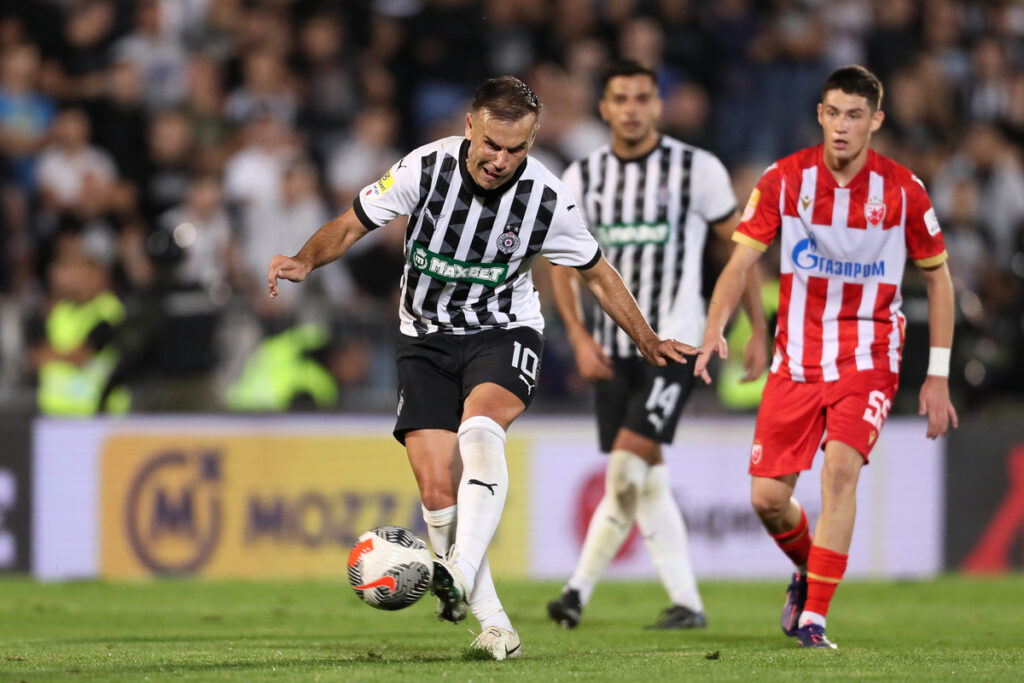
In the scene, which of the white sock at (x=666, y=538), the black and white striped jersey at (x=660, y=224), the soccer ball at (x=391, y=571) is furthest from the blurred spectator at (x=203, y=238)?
the soccer ball at (x=391, y=571)

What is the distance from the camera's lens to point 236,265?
11.5 metres

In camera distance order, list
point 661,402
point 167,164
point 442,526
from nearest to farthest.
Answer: point 442,526, point 661,402, point 167,164

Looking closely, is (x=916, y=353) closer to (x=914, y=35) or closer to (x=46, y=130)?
(x=914, y=35)

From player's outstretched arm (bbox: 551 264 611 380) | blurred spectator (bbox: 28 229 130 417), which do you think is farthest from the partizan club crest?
blurred spectator (bbox: 28 229 130 417)

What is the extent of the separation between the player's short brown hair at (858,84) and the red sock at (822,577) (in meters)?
1.92

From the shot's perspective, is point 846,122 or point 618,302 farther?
point 846,122

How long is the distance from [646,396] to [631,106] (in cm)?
154

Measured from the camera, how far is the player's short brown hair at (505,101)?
223 inches

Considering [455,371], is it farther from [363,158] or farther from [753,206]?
[363,158]

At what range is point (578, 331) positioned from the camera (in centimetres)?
782

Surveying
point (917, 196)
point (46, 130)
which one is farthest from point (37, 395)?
point (917, 196)

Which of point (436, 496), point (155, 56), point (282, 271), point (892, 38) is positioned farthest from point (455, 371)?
point (892, 38)

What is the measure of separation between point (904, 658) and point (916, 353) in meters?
6.16

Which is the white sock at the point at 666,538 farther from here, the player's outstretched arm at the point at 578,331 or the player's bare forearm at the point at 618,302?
the player's bare forearm at the point at 618,302
